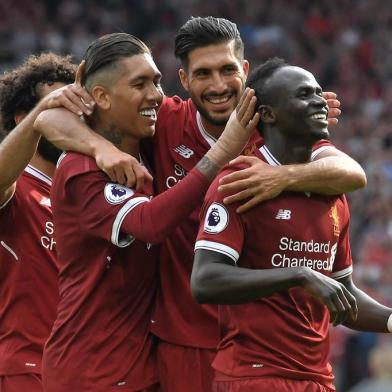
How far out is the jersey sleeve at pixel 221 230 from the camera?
186 inches

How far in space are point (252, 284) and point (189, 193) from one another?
1.90 ft

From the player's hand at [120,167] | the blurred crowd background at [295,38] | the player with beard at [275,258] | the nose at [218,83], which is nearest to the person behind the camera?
the player with beard at [275,258]

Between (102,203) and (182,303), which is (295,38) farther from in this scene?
(102,203)

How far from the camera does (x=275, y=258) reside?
4832mm

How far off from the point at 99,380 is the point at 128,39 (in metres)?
1.60

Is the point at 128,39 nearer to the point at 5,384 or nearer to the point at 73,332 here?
the point at 73,332

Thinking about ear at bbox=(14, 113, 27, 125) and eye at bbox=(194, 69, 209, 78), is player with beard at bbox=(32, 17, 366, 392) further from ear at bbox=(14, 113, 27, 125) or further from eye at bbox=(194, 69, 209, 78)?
ear at bbox=(14, 113, 27, 125)

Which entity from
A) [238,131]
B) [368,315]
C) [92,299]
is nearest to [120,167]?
[238,131]

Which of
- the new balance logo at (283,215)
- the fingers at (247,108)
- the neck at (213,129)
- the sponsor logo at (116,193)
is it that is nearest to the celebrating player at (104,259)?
the sponsor logo at (116,193)

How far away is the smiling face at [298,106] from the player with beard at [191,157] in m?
0.16

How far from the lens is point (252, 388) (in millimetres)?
4781

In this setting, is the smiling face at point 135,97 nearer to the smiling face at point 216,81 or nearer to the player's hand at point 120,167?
the player's hand at point 120,167

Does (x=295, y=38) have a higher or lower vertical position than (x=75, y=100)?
higher

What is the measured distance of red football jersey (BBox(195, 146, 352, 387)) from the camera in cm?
479
